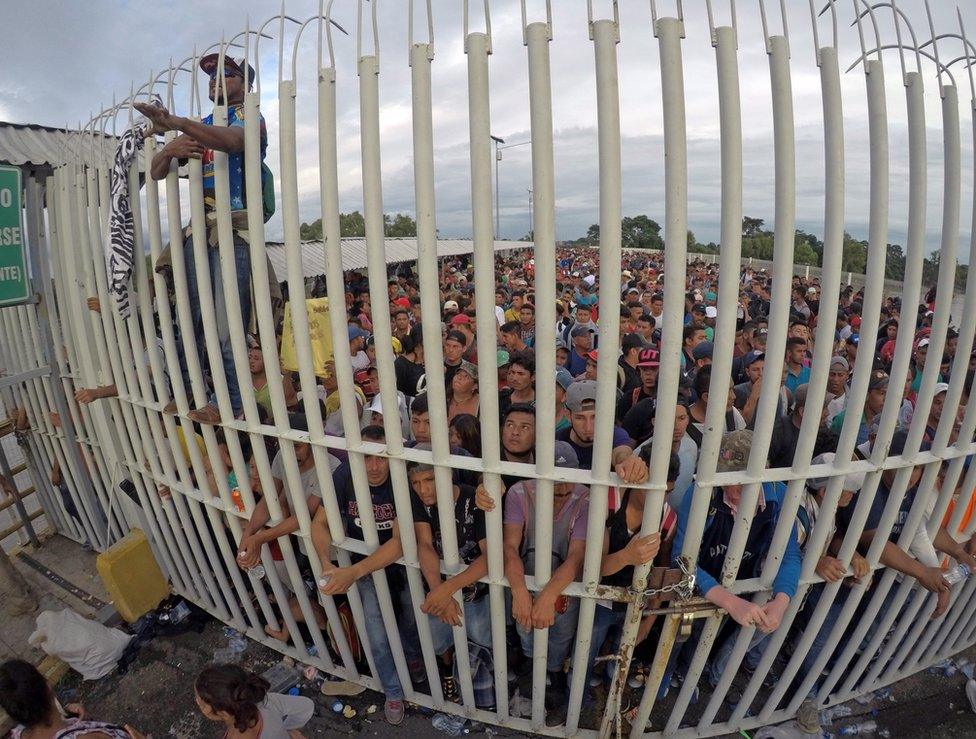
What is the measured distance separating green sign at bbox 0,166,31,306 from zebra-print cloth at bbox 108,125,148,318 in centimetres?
109

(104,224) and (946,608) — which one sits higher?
(104,224)

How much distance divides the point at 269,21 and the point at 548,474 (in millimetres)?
2246

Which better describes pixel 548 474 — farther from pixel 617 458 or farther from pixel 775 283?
pixel 775 283

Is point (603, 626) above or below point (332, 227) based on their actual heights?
below

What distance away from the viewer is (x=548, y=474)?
219cm

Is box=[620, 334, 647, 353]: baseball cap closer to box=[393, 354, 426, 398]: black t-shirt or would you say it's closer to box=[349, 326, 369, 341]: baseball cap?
box=[393, 354, 426, 398]: black t-shirt

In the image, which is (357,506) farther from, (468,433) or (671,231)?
(671,231)

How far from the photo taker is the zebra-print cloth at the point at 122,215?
270 centimetres

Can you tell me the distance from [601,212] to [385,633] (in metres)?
2.58

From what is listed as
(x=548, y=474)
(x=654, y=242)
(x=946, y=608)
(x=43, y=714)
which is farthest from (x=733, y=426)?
(x=654, y=242)

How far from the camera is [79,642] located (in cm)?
335

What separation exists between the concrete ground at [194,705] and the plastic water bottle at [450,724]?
0.15 ft

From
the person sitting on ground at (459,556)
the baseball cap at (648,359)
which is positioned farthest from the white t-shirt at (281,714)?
the baseball cap at (648,359)

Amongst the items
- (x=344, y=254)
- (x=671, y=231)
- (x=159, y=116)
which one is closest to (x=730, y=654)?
(x=671, y=231)
